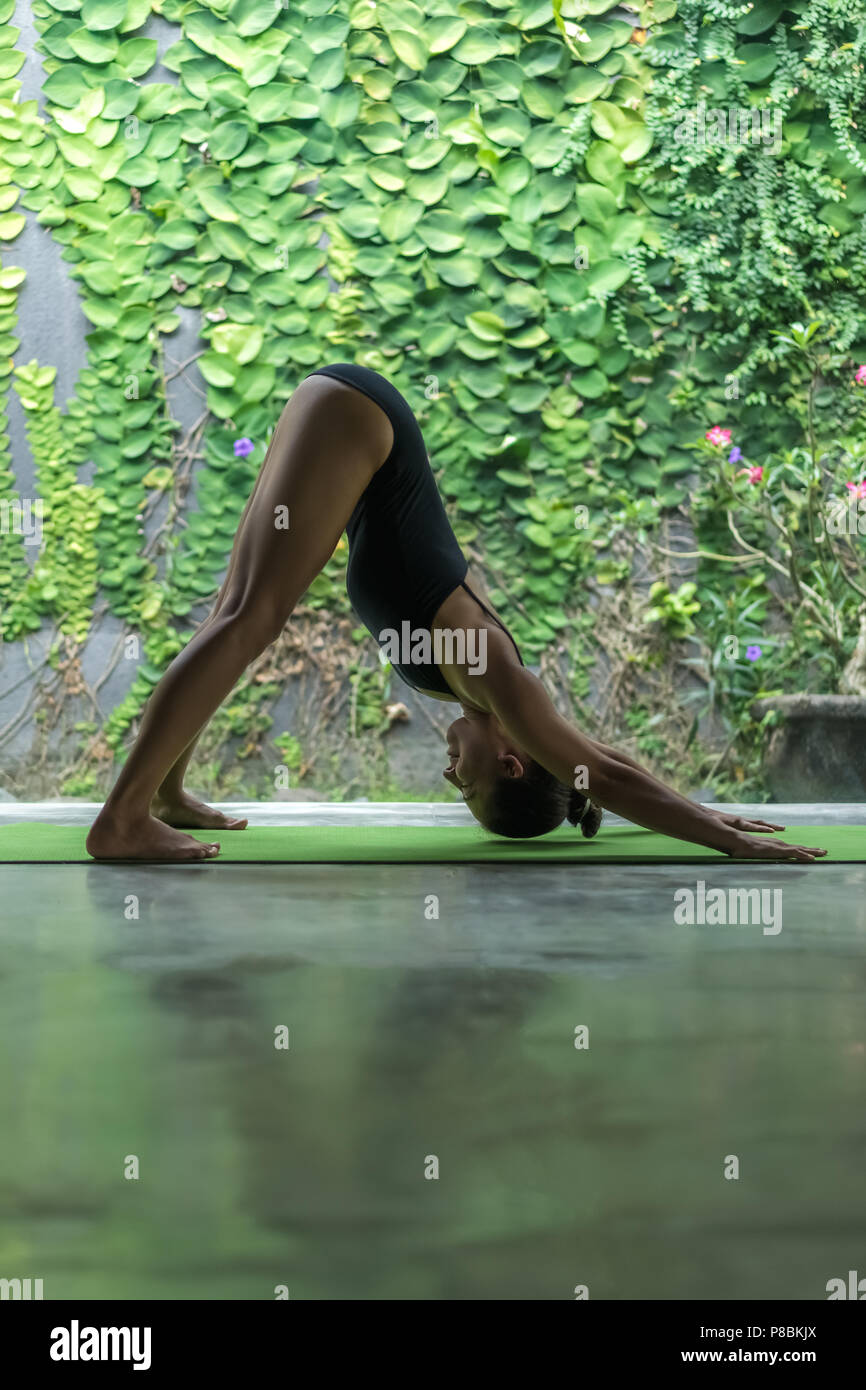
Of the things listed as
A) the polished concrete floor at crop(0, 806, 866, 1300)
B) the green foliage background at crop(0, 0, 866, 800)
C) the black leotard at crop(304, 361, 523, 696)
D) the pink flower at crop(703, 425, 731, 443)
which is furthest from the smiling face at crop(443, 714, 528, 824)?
the pink flower at crop(703, 425, 731, 443)

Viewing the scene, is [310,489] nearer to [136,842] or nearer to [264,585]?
[264,585]

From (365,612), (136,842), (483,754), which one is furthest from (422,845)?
(136,842)

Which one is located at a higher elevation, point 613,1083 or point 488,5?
point 488,5

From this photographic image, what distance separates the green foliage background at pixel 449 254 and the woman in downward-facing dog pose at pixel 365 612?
2.13m

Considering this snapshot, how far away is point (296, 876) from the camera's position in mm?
2146

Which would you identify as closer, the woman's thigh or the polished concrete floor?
the polished concrete floor

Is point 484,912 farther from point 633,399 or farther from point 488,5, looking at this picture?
point 488,5

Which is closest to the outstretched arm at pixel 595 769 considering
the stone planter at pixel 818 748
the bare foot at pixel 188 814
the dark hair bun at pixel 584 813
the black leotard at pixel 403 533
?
the black leotard at pixel 403 533

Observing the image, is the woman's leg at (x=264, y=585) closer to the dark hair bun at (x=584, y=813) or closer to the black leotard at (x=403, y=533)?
the black leotard at (x=403, y=533)

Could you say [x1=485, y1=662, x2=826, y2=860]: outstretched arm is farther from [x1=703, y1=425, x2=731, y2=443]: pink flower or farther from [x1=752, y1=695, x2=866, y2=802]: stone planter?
[x1=703, y1=425, x2=731, y2=443]: pink flower

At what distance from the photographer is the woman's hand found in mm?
2225
